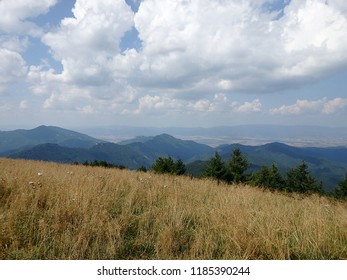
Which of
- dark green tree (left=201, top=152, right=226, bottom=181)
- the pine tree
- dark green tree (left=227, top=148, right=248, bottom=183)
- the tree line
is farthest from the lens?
the pine tree

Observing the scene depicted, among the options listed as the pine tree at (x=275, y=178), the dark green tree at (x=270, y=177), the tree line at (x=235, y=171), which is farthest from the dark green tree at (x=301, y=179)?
the dark green tree at (x=270, y=177)

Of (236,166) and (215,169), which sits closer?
(215,169)

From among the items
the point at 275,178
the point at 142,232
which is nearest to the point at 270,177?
the point at 275,178

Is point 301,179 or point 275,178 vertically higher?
point 275,178

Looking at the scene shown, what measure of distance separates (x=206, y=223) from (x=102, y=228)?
1.94 meters

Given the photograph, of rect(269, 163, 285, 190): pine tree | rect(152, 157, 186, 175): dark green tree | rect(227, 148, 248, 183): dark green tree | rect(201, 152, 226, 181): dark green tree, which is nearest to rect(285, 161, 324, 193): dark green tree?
rect(269, 163, 285, 190): pine tree

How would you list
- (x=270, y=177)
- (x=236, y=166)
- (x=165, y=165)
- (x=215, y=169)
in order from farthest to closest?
(x=270, y=177) → (x=236, y=166) → (x=215, y=169) → (x=165, y=165)

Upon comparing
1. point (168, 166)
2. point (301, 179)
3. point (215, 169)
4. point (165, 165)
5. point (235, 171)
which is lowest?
point (301, 179)

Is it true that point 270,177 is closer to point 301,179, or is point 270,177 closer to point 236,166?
point 236,166

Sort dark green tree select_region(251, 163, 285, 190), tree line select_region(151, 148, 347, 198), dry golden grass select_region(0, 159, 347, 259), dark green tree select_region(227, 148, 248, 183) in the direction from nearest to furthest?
dry golden grass select_region(0, 159, 347, 259)
tree line select_region(151, 148, 347, 198)
dark green tree select_region(227, 148, 248, 183)
dark green tree select_region(251, 163, 285, 190)

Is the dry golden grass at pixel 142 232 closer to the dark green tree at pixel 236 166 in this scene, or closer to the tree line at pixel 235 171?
the tree line at pixel 235 171

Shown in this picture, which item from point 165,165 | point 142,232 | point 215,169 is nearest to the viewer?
point 142,232

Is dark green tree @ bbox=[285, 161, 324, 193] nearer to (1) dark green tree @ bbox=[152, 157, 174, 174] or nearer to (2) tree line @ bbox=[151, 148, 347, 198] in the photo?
(2) tree line @ bbox=[151, 148, 347, 198]
